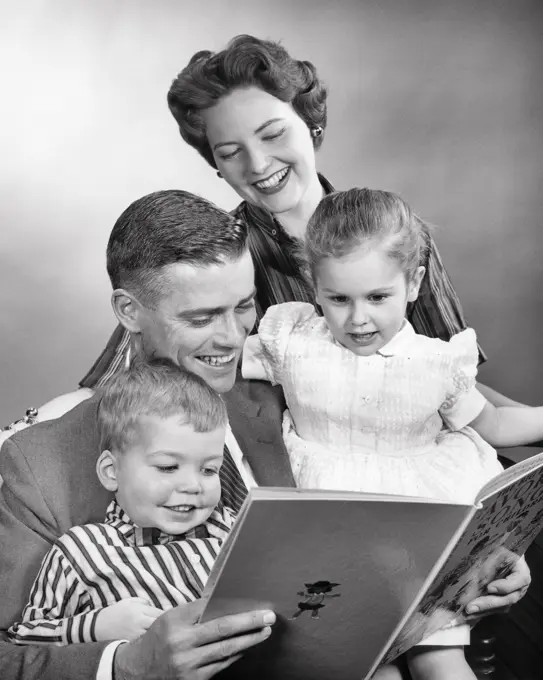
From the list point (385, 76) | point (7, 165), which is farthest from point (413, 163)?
point (7, 165)

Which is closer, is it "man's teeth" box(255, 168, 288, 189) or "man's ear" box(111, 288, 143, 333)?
"man's ear" box(111, 288, 143, 333)

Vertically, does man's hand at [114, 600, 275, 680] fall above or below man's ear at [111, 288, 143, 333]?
below

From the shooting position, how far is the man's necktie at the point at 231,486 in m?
2.06

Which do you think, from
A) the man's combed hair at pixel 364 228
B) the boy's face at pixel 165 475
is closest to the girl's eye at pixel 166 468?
the boy's face at pixel 165 475

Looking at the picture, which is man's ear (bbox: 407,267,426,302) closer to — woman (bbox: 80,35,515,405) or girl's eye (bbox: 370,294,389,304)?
girl's eye (bbox: 370,294,389,304)

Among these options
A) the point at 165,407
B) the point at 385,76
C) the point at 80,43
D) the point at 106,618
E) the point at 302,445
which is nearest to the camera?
the point at 106,618

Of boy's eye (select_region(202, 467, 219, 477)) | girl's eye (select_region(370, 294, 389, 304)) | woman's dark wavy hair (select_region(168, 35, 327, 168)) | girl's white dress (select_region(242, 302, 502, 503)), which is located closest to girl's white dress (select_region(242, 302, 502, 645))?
girl's white dress (select_region(242, 302, 502, 503))

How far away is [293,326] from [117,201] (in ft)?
2.63

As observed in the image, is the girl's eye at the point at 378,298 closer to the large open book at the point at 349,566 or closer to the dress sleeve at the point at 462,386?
the dress sleeve at the point at 462,386

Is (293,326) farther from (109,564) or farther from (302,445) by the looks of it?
(109,564)

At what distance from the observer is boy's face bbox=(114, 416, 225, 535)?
1.81 metres

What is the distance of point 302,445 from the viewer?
2303 millimetres

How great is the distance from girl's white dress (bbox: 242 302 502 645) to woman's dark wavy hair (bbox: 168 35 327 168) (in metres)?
0.64

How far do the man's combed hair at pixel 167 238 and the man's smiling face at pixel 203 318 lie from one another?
0.7 inches
